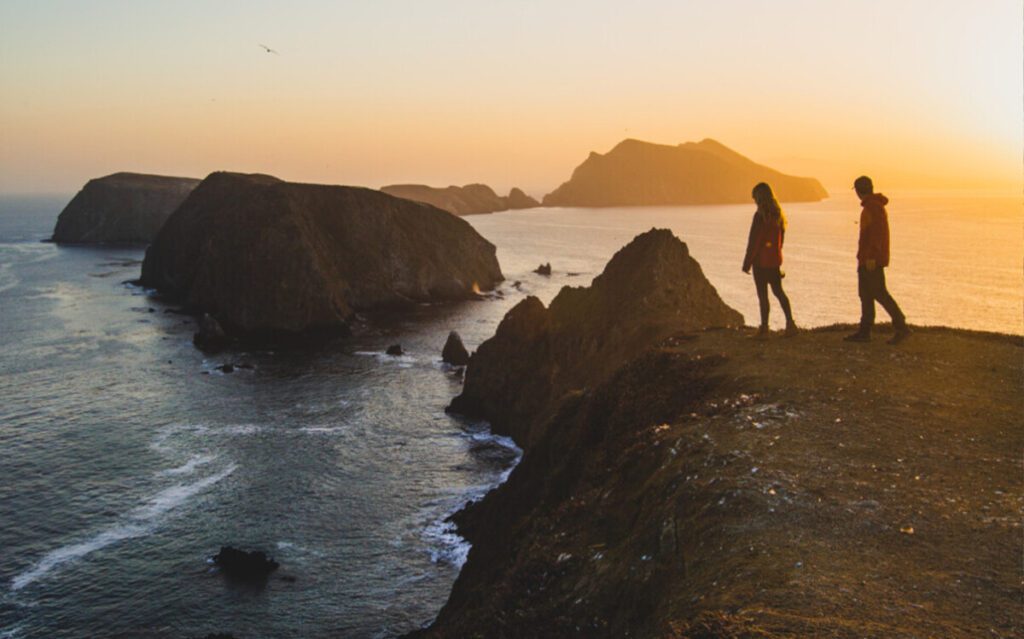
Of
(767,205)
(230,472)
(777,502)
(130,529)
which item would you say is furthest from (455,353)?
(777,502)

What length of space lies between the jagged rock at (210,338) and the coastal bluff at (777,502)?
58.5 m

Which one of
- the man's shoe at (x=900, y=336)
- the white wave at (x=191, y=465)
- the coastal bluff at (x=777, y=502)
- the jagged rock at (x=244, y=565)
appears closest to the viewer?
the coastal bluff at (x=777, y=502)

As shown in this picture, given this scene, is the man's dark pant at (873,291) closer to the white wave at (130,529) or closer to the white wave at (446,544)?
the white wave at (446,544)

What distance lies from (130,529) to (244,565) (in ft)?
Result: 27.8

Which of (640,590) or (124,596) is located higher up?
(640,590)

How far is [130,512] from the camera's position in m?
37.8

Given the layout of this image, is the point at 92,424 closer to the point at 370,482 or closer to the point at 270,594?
the point at 370,482

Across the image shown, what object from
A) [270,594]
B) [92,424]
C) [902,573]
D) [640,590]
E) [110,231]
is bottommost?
[270,594]

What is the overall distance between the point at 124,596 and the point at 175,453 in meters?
16.4

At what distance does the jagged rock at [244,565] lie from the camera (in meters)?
31.4

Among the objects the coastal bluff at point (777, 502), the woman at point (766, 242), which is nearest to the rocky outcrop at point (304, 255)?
the coastal bluff at point (777, 502)

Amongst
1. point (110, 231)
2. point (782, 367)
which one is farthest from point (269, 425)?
point (110, 231)

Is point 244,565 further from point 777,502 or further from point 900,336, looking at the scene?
point 900,336

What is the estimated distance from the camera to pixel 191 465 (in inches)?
1729
